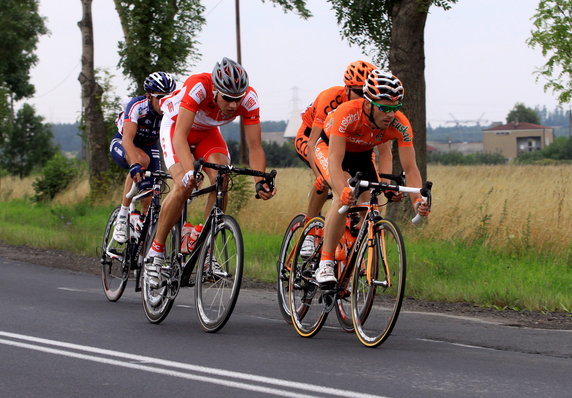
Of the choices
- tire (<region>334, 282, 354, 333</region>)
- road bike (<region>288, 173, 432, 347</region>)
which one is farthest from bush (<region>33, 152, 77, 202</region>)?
road bike (<region>288, 173, 432, 347</region>)

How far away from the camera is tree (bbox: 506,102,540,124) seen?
602ft

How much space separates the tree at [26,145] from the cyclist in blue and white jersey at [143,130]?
6609 centimetres

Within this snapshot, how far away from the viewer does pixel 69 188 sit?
3027cm

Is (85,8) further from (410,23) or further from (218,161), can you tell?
(218,161)

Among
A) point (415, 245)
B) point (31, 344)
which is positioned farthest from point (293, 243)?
point (415, 245)

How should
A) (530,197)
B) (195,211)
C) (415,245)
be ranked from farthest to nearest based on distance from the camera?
(195,211) < (530,197) < (415,245)

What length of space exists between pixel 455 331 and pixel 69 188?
23.5 meters

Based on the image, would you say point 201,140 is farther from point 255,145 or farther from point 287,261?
point 287,261

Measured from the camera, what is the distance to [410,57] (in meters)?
16.1

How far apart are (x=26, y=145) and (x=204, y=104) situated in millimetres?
69916

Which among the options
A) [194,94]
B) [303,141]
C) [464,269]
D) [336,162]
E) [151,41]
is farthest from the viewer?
[151,41]

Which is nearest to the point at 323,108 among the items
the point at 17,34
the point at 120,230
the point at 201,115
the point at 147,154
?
the point at 201,115

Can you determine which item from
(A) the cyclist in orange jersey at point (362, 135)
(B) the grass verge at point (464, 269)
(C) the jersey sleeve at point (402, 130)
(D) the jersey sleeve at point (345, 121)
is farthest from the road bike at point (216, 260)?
(B) the grass verge at point (464, 269)

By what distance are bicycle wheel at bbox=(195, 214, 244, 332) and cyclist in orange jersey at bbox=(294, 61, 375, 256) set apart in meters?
0.68
